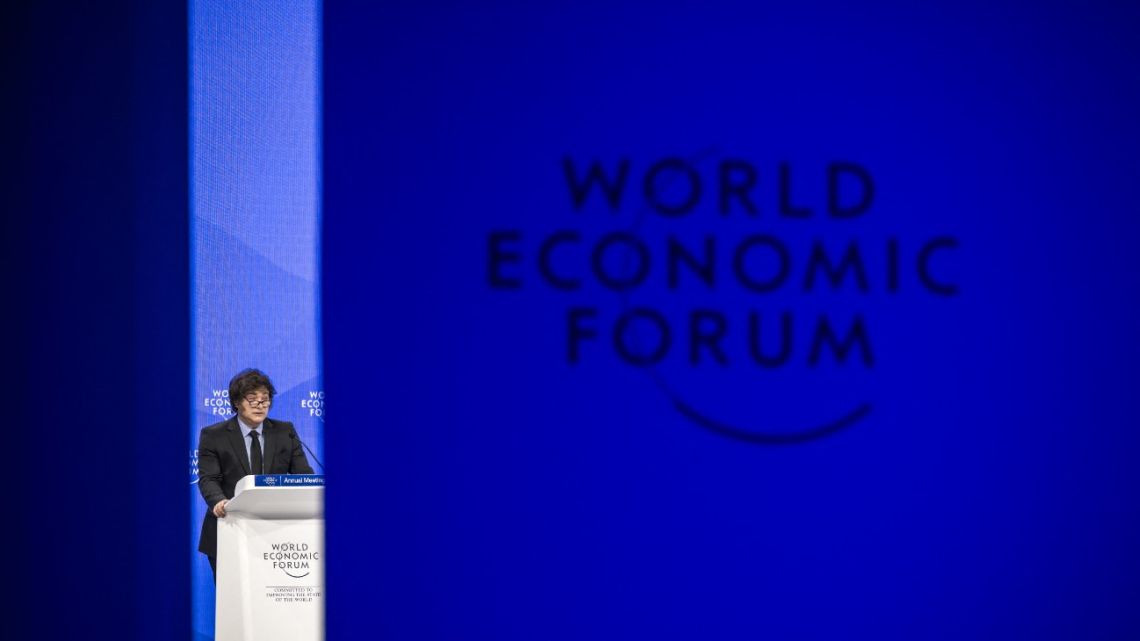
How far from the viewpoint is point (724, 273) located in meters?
1.86

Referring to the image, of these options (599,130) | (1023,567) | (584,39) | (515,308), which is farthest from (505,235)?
(1023,567)

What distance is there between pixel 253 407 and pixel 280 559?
104cm

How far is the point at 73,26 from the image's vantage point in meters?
2.45

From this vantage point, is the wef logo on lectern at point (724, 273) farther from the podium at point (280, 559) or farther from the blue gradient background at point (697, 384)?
the podium at point (280, 559)

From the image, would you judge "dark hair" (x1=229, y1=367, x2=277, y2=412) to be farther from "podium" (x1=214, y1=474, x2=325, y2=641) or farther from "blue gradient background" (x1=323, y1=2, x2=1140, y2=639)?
"blue gradient background" (x1=323, y1=2, x2=1140, y2=639)

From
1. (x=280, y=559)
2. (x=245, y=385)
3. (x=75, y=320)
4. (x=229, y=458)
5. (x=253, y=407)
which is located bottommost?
(x=280, y=559)

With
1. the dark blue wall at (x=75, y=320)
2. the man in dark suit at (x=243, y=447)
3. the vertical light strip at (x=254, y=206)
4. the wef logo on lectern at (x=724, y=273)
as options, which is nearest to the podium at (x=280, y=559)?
the dark blue wall at (x=75, y=320)

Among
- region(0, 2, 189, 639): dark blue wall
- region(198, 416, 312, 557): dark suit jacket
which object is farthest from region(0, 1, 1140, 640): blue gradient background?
region(198, 416, 312, 557): dark suit jacket

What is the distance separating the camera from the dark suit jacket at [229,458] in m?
4.10

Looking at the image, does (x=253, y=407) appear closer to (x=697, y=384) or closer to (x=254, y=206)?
(x=254, y=206)

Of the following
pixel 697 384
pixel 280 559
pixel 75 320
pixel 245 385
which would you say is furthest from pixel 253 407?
pixel 697 384

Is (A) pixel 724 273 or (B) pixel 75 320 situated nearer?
(A) pixel 724 273

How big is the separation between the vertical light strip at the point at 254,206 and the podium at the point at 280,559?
4.75 ft

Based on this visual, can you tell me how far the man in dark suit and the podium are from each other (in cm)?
79
